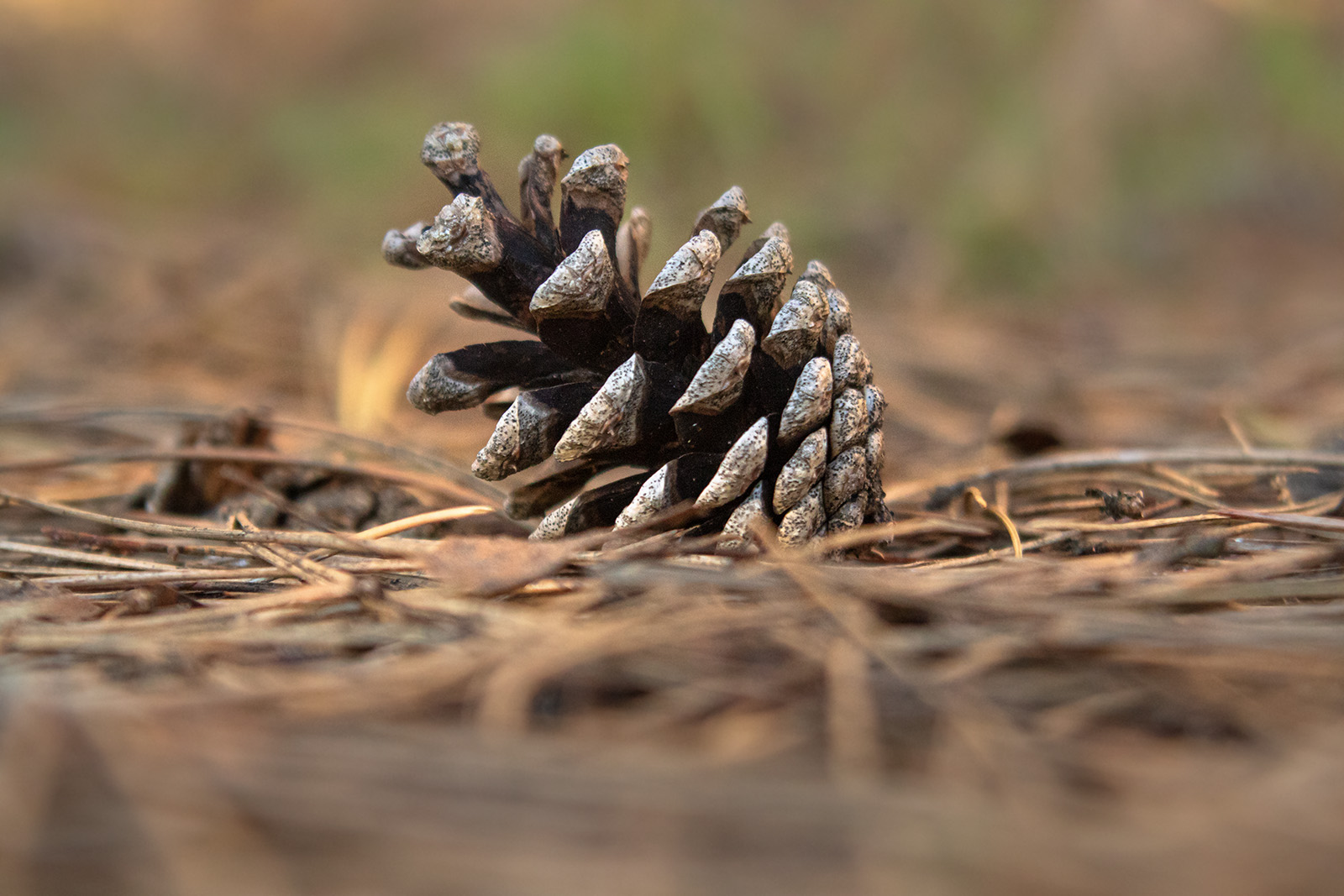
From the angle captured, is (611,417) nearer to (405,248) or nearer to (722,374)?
(722,374)

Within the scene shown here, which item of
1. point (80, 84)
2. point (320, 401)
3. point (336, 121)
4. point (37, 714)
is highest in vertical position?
point (80, 84)

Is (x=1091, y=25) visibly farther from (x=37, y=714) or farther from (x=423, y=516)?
(x=37, y=714)

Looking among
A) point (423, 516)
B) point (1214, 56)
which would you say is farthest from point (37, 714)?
point (1214, 56)

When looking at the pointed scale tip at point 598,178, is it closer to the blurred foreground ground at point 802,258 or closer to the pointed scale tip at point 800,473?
the pointed scale tip at point 800,473

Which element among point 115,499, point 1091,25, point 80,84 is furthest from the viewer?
point 80,84

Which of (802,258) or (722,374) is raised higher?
(802,258)

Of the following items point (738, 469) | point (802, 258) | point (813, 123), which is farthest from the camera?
point (813, 123)

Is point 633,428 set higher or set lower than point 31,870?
higher

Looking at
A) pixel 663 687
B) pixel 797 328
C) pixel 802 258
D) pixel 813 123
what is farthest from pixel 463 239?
pixel 813 123
